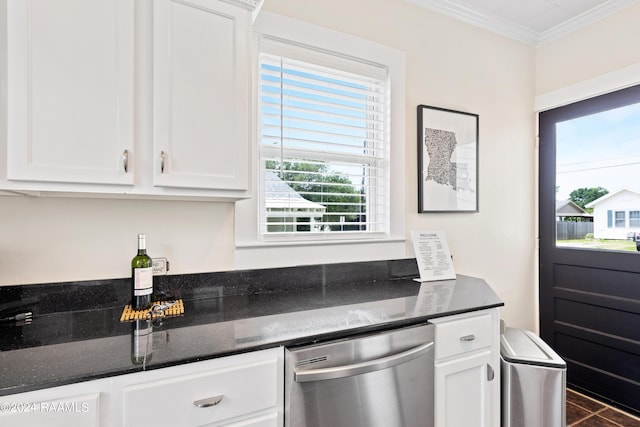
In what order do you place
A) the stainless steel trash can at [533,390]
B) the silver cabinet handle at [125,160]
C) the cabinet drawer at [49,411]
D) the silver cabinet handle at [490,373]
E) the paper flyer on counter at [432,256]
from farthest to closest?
the paper flyer on counter at [432,256], the stainless steel trash can at [533,390], the silver cabinet handle at [490,373], the silver cabinet handle at [125,160], the cabinet drawer at [49,411]

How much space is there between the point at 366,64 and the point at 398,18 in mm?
427

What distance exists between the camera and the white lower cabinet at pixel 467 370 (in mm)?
1483

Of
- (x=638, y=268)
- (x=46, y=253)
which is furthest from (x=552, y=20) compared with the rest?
A: (x=46, y=253)

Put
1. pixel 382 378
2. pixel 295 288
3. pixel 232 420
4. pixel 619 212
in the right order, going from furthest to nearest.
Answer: pixel 619 212 < pixel 295 288 < pixel 382 378 < pixel 232 420

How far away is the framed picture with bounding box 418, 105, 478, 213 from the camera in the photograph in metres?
2.28

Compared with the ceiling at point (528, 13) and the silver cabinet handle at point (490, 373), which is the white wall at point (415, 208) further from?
the silver cabinet handle at point (490, 373)

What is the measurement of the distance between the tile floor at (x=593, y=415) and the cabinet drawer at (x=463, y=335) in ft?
3.85

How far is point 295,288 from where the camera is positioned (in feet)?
6.03

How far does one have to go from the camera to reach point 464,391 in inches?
61.5

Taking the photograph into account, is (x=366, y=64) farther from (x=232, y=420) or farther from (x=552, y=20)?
(x=232, y=420)

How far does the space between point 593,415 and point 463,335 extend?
1555mm

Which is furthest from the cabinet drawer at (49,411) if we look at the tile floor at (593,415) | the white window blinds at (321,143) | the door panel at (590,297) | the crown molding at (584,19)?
the crown molding at (584,19)

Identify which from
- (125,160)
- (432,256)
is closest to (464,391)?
(432,256)

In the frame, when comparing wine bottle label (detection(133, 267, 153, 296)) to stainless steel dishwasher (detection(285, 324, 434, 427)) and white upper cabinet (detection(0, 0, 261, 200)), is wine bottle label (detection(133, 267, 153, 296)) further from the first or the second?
stainless steel dishwasher (detection(285, 324, 434, 427))
